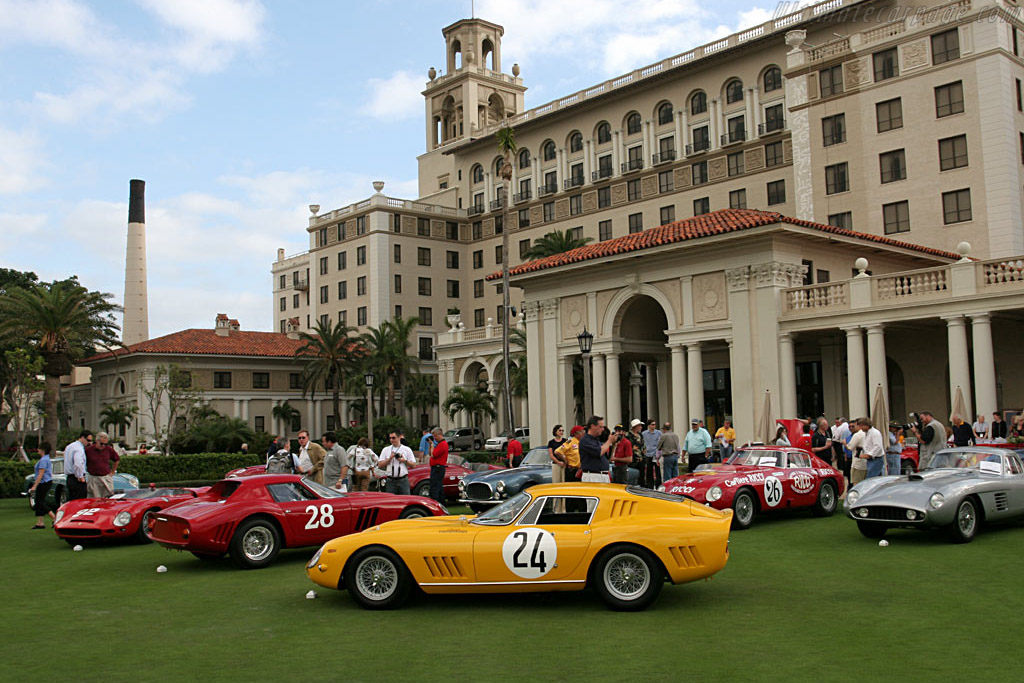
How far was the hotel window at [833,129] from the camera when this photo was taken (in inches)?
1790

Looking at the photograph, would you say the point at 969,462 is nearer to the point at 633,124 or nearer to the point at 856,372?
the point at 856,372

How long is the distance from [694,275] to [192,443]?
26.4m

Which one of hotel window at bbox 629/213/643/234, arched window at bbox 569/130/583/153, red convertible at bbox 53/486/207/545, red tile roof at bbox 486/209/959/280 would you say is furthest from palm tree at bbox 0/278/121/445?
arched window at bbox 569/130/583/153

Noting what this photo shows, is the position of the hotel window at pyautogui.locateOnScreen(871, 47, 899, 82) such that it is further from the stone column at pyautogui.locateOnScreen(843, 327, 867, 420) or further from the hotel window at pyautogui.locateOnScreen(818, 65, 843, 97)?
the stone column at pyautogui.locateOnScreen(843, 327, 867, 420)

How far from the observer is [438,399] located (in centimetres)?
6831

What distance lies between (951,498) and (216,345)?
63524 millimetres

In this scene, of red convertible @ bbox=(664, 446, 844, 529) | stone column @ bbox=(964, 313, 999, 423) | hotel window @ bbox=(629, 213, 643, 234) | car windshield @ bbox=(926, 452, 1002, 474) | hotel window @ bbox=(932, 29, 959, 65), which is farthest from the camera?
hotel window @ bbox=(629, 213, 643, 234)

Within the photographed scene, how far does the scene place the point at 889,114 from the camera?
143 feet

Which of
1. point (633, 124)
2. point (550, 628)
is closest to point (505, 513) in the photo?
point (550, 628)

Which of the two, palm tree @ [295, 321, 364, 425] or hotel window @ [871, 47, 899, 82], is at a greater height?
hotel window @ [871, 47, 899, 82]

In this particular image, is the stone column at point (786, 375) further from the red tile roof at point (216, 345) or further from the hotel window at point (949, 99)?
the red tile roof at point (216, 345)

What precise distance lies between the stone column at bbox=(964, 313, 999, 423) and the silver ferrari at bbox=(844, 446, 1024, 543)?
13540 mm

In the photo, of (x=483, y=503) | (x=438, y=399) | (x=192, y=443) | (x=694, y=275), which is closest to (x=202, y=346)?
(x=438, y=399)

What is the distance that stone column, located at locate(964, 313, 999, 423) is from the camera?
26.0m
